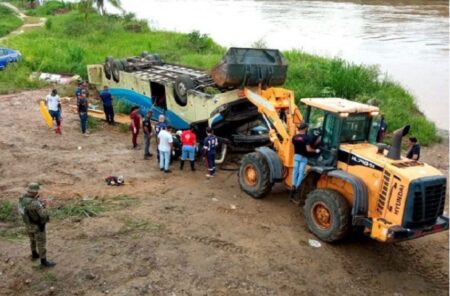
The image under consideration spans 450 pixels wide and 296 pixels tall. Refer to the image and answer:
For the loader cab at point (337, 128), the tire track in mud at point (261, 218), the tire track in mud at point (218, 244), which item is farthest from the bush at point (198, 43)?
the tire track in mud at point (218, 244)

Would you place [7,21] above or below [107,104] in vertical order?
above

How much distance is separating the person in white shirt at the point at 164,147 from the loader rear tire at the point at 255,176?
1879 mm

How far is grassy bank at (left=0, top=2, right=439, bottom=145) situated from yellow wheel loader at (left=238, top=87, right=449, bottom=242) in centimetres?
288

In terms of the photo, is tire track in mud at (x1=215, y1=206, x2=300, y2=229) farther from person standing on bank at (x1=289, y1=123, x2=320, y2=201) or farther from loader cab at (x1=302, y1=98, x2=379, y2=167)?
loader cab at (x1=302, y1=98, x2=379, y2=167)

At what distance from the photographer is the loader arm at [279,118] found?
32.0ft

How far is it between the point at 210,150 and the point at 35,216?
4842 millimetres

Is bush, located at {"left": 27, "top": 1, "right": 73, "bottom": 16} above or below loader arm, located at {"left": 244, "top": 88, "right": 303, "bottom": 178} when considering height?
above

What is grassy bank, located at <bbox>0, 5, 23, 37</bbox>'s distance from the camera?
1363 inches

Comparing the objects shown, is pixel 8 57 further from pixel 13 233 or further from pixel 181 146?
pixel 13 233

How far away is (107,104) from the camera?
48.4 feet

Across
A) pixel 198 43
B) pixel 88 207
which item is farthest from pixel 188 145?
pixel 198 43

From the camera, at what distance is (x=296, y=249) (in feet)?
27.5

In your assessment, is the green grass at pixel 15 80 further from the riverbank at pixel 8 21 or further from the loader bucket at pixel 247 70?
the riverbank at pixel 8 21

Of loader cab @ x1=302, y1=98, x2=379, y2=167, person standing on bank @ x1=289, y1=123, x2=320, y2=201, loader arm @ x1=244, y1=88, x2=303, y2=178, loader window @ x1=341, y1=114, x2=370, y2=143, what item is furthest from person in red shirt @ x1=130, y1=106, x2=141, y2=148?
loader window @ x1=341, y1=114, x2=370, y2=143
